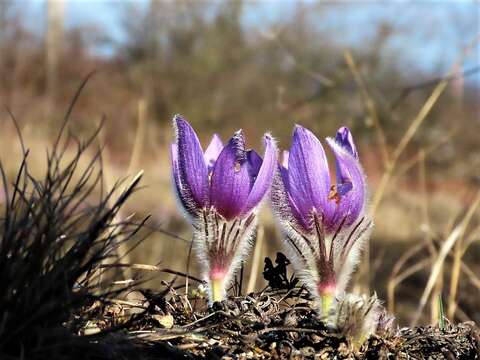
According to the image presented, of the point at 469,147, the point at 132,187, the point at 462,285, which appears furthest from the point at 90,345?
the point at 469,147

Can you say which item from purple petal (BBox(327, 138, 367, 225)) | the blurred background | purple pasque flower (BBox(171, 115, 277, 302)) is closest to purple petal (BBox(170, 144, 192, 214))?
purple pasque flower (BBox(171, 115, 277, 302))

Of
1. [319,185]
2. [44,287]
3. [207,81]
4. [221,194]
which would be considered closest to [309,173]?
[319,185]

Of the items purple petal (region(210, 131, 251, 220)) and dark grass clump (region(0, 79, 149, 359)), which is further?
purple petal (region(210, 131, 251, 220))

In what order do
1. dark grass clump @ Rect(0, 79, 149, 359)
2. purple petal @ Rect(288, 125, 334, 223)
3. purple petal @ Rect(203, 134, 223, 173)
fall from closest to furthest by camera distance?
dark grass clump @ Rect(0, 79, 149, 359) → purple petal @ Rect(288, 125, 334, 223) → purple petal @ Rect(203, 134, 223, 173)

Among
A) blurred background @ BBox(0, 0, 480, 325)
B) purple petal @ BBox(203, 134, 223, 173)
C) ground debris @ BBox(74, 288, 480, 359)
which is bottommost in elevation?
ground debris @ BBox(74, 288, 480, 359)

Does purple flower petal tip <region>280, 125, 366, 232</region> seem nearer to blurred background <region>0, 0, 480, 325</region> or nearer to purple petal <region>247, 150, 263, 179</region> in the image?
purple petal <region>247, 150, 263, 179</region>

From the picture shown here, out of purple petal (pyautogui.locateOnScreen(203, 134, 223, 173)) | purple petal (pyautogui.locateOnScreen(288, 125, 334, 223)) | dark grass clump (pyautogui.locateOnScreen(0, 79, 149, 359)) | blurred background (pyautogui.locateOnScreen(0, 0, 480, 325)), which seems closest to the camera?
dark grass clump (pyautogui.locateOnScreen(0, 79, 149, 359))

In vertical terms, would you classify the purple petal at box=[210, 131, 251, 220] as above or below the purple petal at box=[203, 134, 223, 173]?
below

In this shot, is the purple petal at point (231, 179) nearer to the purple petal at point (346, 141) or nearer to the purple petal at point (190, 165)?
the purple petal at point (190, 165)
